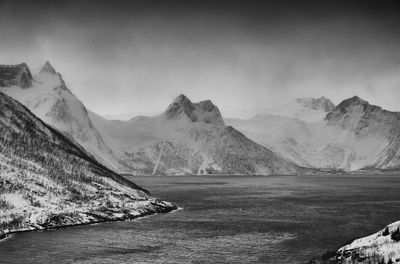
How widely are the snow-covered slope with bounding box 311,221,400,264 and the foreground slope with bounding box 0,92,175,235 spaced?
2670 inches

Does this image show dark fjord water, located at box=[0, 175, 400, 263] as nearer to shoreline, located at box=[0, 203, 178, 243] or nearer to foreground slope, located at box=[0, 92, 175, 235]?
shoreline, located at box=[0, 203, 178, 243]

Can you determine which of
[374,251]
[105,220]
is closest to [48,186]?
[105,220]

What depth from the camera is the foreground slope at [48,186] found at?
110000 mm

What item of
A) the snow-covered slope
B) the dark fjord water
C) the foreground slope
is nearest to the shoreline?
the foreground slope

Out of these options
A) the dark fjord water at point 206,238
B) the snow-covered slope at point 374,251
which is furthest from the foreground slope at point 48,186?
the snow-covered slope at point 374,251

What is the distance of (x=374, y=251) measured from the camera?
5494 centimetres

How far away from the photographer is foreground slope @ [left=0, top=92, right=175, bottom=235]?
11000cm

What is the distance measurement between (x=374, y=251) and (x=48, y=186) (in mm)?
91737

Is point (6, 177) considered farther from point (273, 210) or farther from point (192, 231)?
point (273, 210)

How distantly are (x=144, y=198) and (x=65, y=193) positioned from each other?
26.4m

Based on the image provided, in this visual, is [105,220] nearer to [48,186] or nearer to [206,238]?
[48,186]

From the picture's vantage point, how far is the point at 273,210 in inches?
5694

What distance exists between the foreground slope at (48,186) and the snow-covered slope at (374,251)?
223 ft

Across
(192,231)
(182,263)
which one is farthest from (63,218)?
(182,263)
